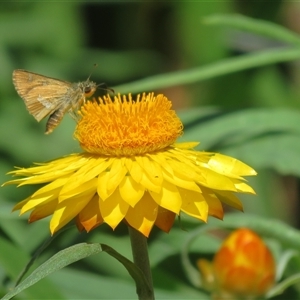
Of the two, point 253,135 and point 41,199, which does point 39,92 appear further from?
point 253,135

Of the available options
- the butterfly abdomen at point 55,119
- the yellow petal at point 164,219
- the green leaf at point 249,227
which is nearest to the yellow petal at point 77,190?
the yellow petal at point 164,219

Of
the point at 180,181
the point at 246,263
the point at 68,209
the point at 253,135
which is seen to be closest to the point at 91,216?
the point at 68,209

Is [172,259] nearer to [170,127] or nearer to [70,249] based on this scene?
[170,127]

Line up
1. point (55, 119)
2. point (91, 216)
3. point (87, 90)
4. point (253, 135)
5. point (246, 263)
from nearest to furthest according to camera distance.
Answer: point (91, 216) → point (55, 119) → point (87, 90) → point (246, 263) → point (253, 135)

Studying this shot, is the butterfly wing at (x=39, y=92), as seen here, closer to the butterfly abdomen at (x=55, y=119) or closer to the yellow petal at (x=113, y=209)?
the butterfly abdomen at (x=55, y=119)

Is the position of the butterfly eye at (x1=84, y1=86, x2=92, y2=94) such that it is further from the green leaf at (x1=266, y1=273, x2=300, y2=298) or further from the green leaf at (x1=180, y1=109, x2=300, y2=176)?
the green leaf at (x1=180, y1=109, x2=300, y2=176)

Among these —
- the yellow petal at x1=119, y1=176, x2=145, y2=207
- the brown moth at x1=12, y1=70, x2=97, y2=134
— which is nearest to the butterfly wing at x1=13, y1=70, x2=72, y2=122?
the brown moth at x1=12, y1=70, x2=97, y2=134

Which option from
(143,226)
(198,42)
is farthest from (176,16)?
(143,226)
